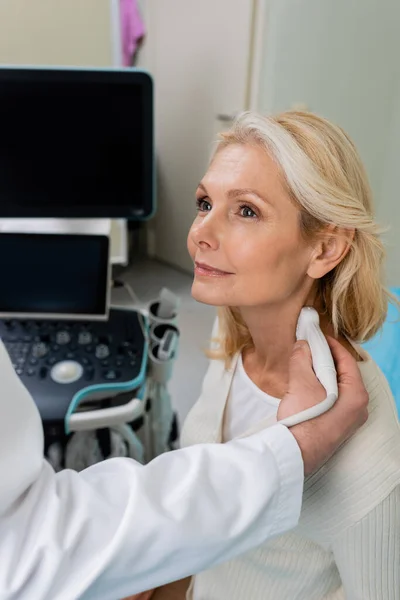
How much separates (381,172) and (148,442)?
176 cm

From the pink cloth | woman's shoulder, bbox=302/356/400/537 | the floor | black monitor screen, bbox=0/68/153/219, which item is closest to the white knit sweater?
woman's shoulder, bbox=302/356/400/537

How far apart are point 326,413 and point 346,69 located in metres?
1.98

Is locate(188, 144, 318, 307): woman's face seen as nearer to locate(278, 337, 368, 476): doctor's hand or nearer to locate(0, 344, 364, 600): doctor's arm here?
locate(278, 337, 368, 476): doctor's hand

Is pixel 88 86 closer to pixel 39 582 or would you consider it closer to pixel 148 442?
pixel 39 582

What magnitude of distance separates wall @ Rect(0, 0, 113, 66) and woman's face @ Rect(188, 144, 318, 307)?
1.67 meters

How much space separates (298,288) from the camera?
2.72 ft

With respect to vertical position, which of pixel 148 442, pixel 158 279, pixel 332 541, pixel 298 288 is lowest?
pixel 158 279

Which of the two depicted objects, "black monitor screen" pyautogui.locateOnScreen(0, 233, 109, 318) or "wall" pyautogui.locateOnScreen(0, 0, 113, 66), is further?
"wall" pyautogui.locateOnScreen(0, 0, 113, 66)

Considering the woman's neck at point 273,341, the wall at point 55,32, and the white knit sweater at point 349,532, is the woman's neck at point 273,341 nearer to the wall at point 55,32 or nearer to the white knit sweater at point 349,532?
the white knit sweater at point 349,532

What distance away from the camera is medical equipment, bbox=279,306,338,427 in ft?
1.97

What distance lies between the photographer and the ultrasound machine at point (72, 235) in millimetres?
935

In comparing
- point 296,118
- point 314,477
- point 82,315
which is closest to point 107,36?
point 82,315

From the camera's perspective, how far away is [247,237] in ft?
2.50

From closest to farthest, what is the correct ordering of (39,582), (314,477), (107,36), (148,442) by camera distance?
(39,582) < (314,477) < (148,442) < (107,36)
